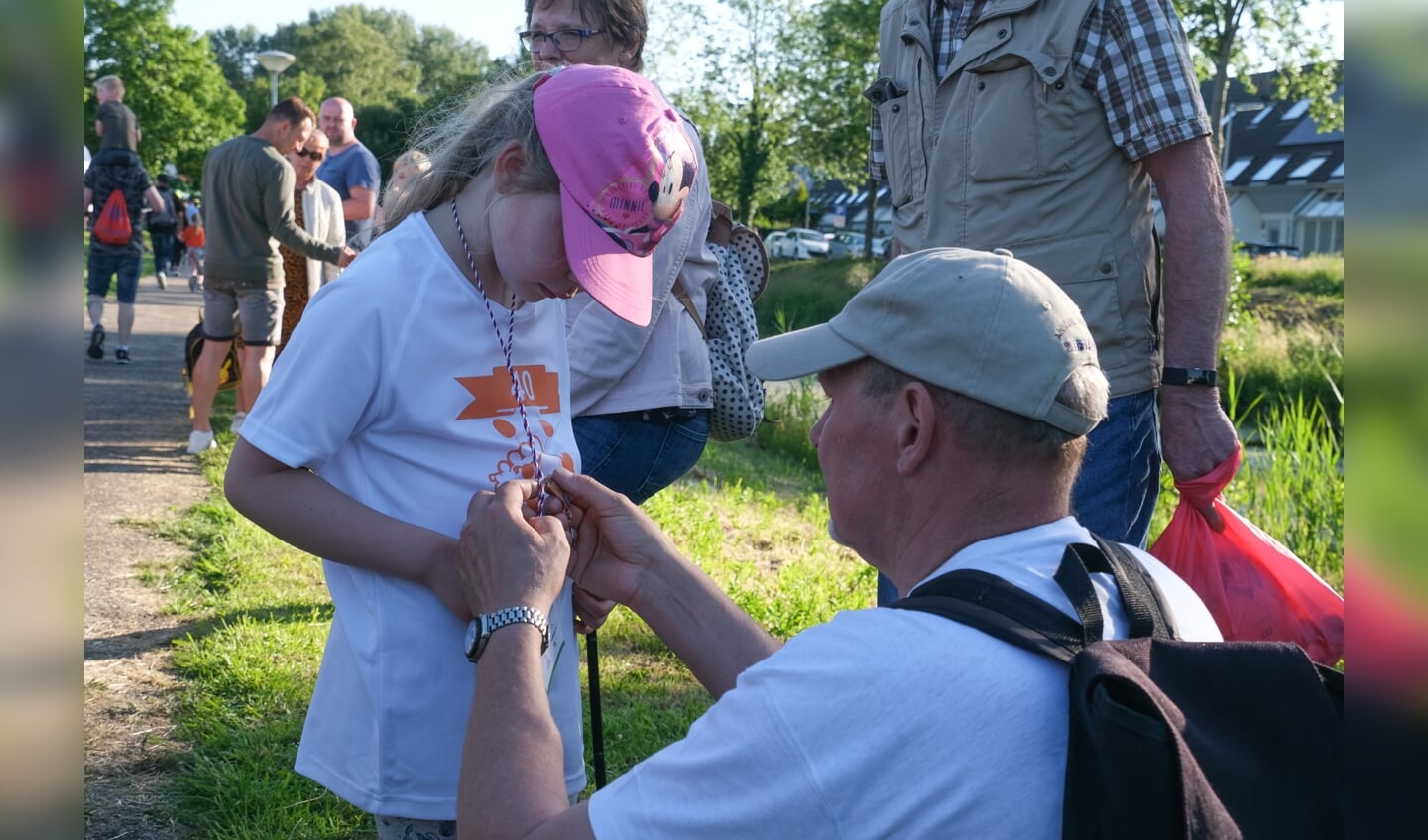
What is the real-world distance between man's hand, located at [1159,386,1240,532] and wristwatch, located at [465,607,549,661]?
1625 mm

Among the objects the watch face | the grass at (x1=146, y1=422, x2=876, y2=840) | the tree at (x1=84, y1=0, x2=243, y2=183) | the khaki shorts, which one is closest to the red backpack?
the khaki shorts

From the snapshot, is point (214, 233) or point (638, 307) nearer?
point (638, 307)

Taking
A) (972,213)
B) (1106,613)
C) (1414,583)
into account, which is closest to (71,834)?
(1414,583)

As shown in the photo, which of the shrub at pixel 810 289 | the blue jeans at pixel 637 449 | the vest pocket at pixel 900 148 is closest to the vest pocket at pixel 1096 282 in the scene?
the vest pocket at pixel 900 148

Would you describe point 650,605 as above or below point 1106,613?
below

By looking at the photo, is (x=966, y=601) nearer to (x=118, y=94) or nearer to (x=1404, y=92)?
(x=1404, y=92)

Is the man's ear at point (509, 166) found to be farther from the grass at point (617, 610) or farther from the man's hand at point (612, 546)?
the grass at point (617, 610)

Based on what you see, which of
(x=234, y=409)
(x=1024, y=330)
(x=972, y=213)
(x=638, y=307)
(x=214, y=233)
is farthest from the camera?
(x=234, y=409)

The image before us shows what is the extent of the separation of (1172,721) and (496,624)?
36.3 inches

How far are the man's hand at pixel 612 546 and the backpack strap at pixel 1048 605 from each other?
71 centimetres

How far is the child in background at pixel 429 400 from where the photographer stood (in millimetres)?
1860

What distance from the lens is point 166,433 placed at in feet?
27.3

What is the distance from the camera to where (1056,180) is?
9.86 feet

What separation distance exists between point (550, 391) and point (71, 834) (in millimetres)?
1630
